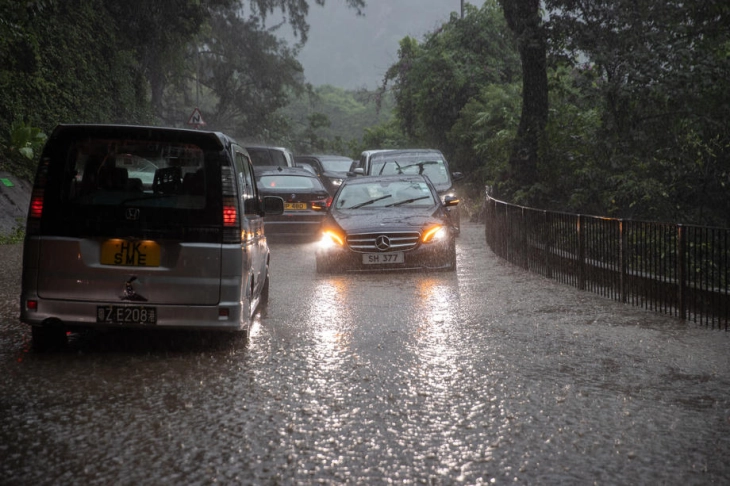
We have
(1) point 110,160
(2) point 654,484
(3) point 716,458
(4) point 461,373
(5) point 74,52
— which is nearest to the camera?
(2) point 654,484

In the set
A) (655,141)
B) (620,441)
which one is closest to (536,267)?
(655,141)

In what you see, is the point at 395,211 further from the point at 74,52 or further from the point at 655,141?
the point at 74,52

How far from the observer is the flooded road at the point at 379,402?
4.75m

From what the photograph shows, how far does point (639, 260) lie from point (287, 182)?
1145 cm

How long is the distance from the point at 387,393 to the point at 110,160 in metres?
2.93

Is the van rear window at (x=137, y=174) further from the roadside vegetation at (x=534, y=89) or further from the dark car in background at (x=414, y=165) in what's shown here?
the dark car in background at (x=414, y=165)

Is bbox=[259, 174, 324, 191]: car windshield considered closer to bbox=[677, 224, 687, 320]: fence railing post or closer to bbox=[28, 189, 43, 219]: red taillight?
bbox=[677, 224, 687, 320]: fence railing post

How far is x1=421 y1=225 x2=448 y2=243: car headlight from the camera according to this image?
14047 mm

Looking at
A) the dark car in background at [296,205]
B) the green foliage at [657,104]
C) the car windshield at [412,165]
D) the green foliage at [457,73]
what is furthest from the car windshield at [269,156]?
the green foliage at [657,104]

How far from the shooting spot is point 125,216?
7477 millimetres

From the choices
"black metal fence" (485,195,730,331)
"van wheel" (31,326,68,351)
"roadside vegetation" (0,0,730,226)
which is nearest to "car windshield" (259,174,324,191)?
"roadside vegetation" (0,0,730,226)

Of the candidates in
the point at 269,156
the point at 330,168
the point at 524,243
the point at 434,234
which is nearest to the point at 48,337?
the point at 434,234

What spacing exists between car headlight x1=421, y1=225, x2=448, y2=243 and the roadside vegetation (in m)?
5.17

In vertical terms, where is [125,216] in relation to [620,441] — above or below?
above
